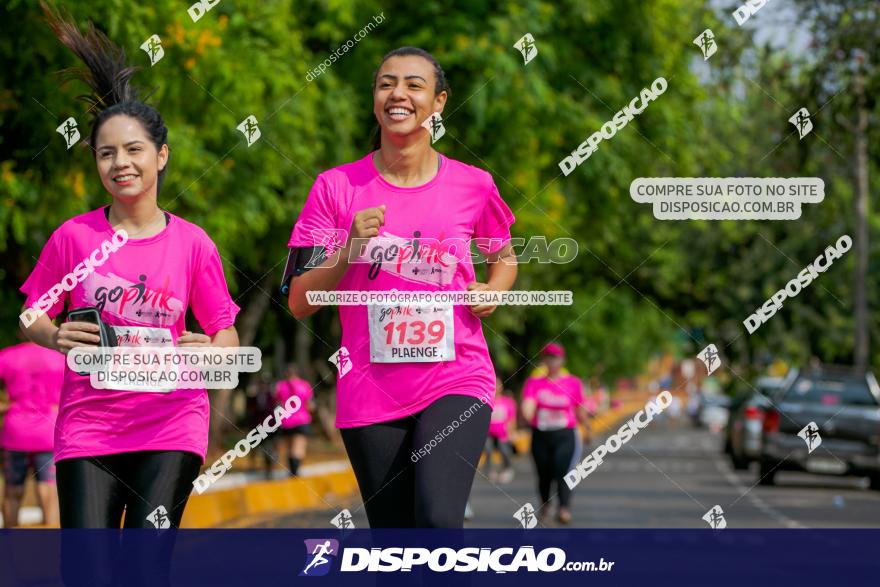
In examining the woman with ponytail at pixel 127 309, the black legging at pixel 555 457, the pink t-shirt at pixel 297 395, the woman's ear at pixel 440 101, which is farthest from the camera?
the pink t-shirt at pixel 297 395

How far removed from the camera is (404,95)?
566cm

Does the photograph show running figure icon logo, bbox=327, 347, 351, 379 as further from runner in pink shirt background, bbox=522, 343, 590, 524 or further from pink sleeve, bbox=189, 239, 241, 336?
runner in pink shirt background, bbox=522, 343, 590, 524

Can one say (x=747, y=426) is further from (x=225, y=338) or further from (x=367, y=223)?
(x=367, y=223)

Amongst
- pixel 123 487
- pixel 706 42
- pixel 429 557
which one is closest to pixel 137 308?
pixel 123 487

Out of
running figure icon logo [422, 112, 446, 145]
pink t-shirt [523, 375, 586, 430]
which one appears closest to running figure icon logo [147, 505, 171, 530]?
running figure icon logo [422, 112, 446, 145]

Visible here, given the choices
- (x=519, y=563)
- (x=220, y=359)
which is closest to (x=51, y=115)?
(x=220, y=359)

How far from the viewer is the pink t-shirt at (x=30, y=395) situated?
11.6 metres

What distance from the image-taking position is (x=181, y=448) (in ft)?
18.1

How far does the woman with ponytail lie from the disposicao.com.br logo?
44cm

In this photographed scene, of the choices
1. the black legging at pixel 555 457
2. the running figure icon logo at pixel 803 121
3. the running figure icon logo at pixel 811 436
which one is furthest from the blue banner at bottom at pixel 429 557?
the running figure icon logo at pixel 811 436

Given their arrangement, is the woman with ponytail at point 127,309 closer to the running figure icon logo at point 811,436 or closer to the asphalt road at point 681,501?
the asphalt road at point 681,501

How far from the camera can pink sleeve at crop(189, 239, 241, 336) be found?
5.86m

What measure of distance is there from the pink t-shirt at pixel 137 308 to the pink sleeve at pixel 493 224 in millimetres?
808

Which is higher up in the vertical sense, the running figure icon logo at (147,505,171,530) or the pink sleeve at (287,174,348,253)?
the pink sleeve at (287,174,348,253)
